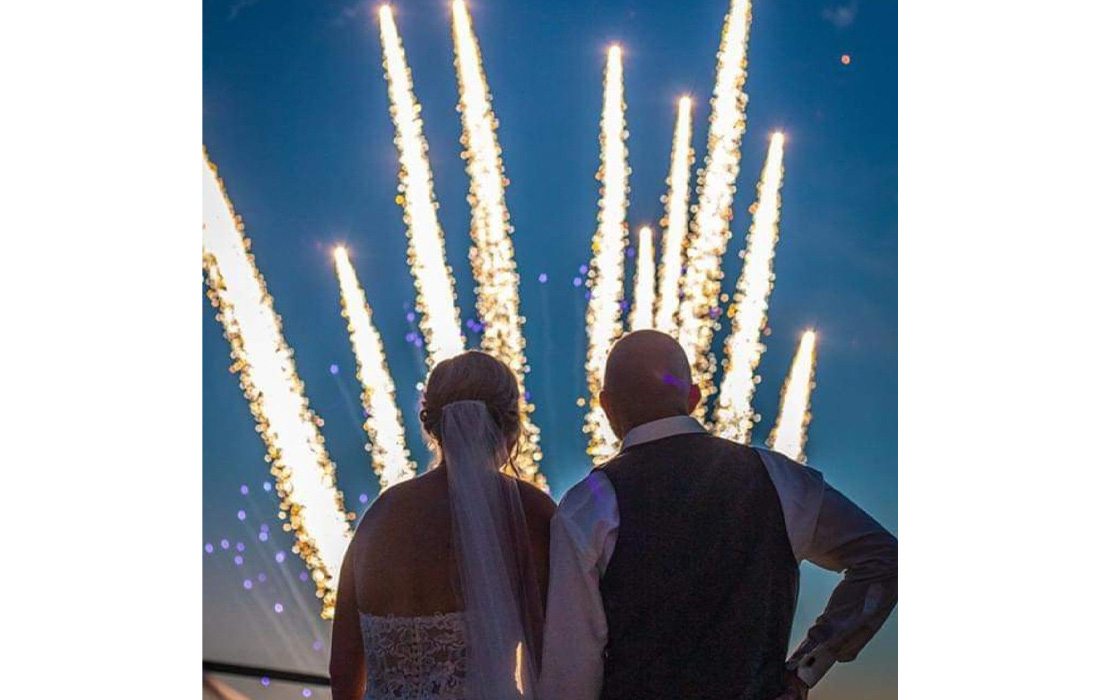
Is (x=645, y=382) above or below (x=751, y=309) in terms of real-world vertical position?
below

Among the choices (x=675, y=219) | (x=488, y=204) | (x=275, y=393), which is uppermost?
(x=488, y=204)

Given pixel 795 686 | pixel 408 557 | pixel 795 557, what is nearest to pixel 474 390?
pixel 408 557

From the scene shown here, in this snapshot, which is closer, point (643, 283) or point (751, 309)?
point (751, 309)

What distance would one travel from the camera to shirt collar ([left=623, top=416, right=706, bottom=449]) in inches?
106

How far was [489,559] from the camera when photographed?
2.84 meters

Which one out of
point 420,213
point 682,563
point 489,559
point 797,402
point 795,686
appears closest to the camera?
point 682,563

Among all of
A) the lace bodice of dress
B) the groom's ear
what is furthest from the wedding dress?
the groom's ear

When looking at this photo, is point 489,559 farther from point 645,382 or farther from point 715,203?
point 715,203

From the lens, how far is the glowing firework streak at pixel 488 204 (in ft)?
12.3

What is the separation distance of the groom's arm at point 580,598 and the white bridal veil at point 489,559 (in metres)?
0.23

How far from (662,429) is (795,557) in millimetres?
388

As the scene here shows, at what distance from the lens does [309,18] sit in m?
3.82
